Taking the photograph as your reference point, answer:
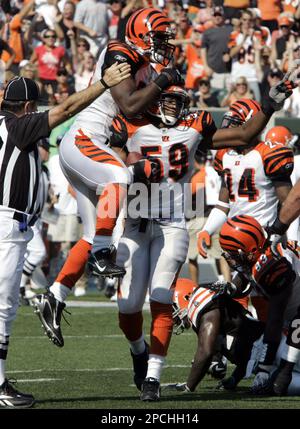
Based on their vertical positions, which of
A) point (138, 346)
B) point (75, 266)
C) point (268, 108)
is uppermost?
point (268, 108)

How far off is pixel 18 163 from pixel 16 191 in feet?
0.53

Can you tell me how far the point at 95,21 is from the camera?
17.9 metres

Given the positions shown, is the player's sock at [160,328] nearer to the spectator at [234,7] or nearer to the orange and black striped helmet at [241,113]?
the orange and black striped helmet at [241,113]

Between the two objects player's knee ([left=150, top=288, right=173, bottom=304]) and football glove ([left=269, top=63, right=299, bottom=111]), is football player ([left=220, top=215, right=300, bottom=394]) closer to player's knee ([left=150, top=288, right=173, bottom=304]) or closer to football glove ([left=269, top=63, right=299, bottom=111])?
player's knee ([left=150, top=288, right=173, bottom=304])

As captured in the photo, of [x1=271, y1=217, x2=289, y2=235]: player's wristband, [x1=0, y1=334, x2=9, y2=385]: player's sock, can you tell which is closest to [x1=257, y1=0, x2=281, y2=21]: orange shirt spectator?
[x1=271, y1=217, x2=289, y2=235]: player's wristband

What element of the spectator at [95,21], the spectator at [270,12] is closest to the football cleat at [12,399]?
the spectator at [95,21]

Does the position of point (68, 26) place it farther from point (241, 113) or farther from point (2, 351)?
point (2, 351)

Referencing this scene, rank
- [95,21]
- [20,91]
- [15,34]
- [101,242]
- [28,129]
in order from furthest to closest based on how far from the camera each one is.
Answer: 1. [95,21]
2. [15,34]
3. [101,242]
4. [20,91]
5. [28,129]

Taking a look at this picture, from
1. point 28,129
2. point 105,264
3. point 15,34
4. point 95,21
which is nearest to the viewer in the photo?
point 28,129

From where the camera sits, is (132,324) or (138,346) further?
(138,346)

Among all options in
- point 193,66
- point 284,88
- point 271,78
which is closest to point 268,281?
point 284,88

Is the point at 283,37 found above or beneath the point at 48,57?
above

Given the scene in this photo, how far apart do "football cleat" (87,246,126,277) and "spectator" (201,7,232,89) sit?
1095 centimetres
